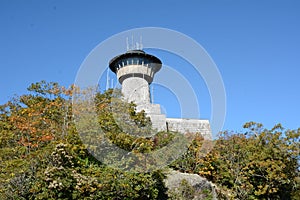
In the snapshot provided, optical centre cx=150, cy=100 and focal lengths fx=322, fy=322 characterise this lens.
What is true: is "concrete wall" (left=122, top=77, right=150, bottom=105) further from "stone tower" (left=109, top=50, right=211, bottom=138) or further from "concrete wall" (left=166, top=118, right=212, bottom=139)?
"concrete wall" (left=166, top=118, right=212, bottom=139)

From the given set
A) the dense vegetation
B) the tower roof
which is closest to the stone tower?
the tower roof

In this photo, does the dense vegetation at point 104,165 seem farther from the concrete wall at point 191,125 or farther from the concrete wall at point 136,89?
the concrete wall at point 136,89

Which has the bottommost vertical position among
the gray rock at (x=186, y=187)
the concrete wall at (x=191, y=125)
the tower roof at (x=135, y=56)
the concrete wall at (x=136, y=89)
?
the gray rock at (x=186, y=187)

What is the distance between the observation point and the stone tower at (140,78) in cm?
2312

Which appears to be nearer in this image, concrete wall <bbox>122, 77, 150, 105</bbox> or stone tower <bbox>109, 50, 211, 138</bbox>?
stone tower <bbox>109, 50, 211, 138</bbox>

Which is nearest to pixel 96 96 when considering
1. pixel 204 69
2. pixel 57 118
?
pixel 57 118

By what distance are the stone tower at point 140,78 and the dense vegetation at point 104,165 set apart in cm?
514

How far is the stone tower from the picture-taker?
910 inches

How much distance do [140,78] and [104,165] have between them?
A: 47.9ft

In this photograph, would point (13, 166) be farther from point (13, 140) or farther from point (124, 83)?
point (124, 83)

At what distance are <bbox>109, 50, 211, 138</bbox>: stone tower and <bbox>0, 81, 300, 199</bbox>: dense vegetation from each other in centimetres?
514

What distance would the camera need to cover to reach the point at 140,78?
2422 centimetres

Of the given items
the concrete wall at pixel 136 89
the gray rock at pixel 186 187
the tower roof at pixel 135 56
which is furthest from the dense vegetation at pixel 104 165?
the tower roof at pixel 135 56

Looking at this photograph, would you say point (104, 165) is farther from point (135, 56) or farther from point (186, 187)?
point (135, 56)
